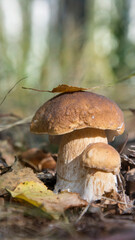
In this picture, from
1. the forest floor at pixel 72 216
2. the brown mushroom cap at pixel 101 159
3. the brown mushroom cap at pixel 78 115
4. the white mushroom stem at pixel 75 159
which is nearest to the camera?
the forest floor at pixel 72 216

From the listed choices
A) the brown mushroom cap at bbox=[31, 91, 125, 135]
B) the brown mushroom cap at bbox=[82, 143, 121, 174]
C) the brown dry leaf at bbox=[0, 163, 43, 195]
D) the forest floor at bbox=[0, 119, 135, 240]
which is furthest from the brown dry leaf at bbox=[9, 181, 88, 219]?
the brown mushroom cap at bbox=[31, 91, 125, 135]

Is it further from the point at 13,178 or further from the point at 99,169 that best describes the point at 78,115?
the point at 13,178

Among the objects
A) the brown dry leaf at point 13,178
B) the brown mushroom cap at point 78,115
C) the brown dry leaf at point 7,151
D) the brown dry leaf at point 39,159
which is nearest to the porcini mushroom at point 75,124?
the brown mushroom cap at point 78,115

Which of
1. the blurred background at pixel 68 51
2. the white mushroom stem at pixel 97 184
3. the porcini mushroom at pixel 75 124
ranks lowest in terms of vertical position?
the white mushroom stem at pixel 97 184

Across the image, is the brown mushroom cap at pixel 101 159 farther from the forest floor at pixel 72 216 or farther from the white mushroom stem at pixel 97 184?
the forest floor at pixel 72 216

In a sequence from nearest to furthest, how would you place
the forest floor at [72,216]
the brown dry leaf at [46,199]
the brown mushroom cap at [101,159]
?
the forest floor at [72,216] → the brown dry leaf at [46,199] → the brown mushroom cap at [101,159]

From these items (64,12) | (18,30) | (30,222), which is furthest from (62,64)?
(30,222)


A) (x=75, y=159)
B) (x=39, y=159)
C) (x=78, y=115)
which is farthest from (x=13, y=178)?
(x=39, y=159)
